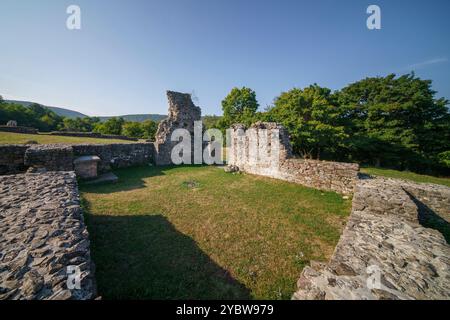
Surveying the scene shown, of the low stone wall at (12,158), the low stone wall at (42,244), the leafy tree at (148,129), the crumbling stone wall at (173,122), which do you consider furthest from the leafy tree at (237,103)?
the low stone wall at (42,244)

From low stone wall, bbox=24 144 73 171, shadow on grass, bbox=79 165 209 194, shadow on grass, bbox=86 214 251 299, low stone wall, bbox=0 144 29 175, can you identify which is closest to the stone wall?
shadow on grass, bbox=79 165 209 194

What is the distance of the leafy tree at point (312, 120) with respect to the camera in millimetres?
17109

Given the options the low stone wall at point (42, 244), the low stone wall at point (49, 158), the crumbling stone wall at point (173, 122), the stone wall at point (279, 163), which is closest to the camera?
the low stone wall at point (42, 244)

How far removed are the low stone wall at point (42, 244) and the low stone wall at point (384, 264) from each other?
109 inches

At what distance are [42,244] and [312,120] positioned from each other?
67.2 feet

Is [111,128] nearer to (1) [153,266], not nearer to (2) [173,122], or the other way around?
(2) [173,122]

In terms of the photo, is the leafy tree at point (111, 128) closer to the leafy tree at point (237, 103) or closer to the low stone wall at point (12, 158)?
the leafy tree at point (237, 103)

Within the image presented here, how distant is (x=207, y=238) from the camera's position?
14.5ft

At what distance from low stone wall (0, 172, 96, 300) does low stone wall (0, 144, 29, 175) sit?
6.09 meters

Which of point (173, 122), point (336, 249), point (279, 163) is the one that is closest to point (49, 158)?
point (173, 122)

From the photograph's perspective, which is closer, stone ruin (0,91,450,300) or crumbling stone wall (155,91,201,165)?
stone ruin (0,91,450,300)

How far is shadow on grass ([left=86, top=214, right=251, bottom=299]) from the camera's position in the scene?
2906mm

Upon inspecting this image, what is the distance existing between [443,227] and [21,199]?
11.1 m

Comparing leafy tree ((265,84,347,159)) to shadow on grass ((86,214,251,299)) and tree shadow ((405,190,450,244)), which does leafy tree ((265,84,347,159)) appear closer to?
tree shadow ((405,190,450,244))
